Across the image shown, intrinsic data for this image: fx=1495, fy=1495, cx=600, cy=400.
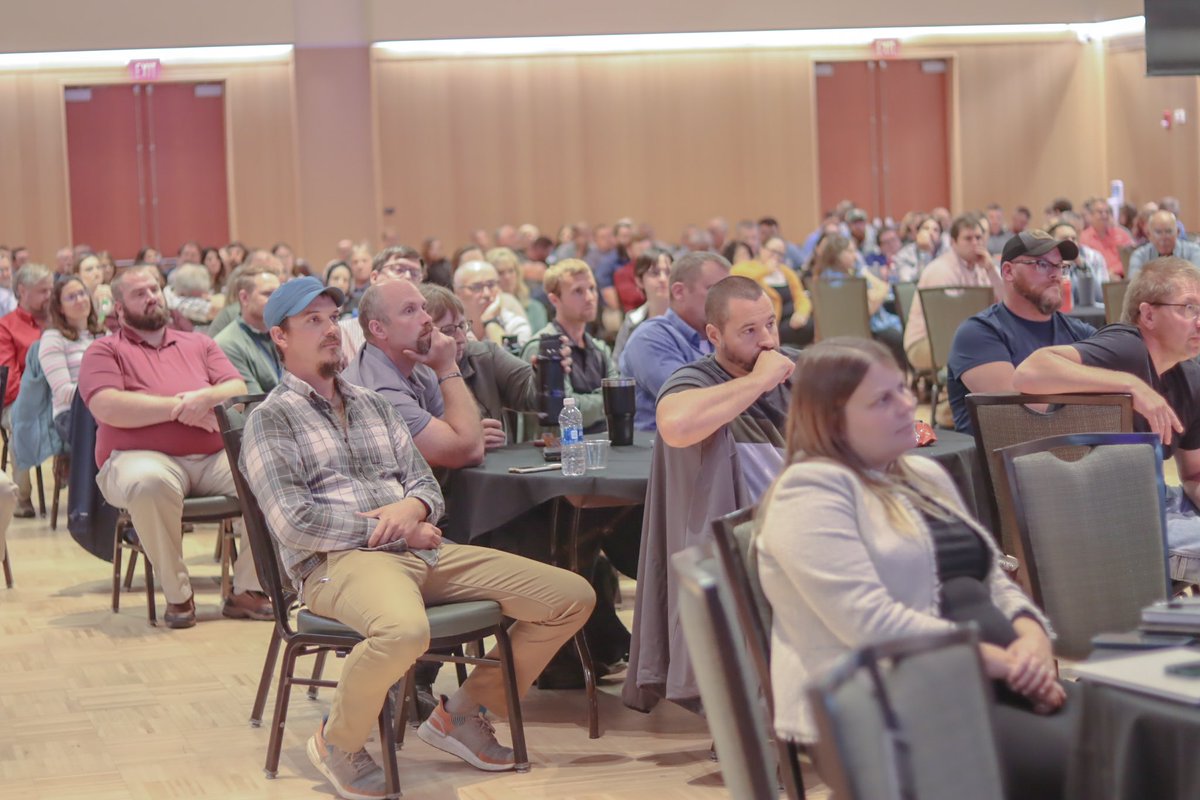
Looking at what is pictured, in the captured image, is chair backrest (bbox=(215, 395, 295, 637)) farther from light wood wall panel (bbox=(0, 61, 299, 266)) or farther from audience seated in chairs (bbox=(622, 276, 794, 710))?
light wood wall panel (bbox=(0, 61, 299, 266))

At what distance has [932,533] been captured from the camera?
2.44m

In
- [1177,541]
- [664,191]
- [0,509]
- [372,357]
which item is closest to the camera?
[1177,541]

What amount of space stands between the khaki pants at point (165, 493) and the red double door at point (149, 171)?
1191cm

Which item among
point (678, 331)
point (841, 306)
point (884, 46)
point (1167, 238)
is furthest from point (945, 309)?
point (884, 46)

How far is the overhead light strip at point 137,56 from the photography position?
16109mm

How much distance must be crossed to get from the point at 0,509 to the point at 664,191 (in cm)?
1289

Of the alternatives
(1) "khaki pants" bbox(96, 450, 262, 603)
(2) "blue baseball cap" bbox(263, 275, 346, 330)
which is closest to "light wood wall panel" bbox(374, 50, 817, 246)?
(1) "khaki pants" bbox(96, 450, 262, 603)

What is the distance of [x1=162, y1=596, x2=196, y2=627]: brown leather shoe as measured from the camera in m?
5.49

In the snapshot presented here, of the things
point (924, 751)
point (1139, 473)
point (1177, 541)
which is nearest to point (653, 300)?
point (1177, 541)

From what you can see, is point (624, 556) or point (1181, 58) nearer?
point (624, 556)

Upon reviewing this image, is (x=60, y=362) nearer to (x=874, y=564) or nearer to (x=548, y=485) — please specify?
(x=548, y=485)

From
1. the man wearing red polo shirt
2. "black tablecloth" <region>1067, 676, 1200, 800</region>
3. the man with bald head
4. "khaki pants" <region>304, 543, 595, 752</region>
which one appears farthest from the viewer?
the man wearing red polo shirt

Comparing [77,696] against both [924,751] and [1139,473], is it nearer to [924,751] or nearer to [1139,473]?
[1139,473]

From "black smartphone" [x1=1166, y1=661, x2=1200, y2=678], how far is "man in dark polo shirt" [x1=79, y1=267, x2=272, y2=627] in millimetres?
4041
